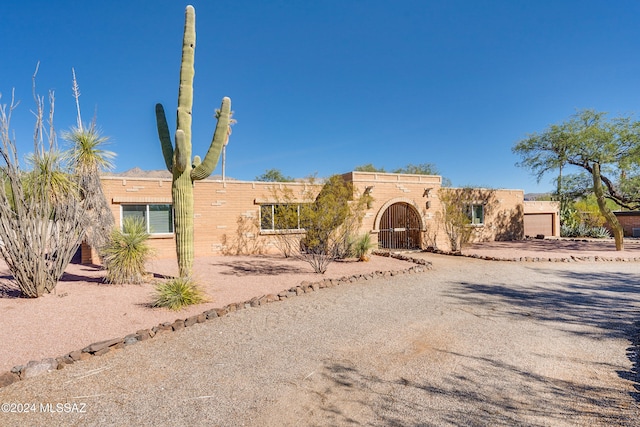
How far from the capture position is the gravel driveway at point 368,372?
3.33 metres

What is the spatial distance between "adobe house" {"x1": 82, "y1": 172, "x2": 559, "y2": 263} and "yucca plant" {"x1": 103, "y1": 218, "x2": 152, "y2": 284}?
270 cm

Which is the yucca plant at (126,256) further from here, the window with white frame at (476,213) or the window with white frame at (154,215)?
the window with white frame at (476,213)

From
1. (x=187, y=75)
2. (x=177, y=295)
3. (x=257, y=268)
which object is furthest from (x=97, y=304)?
(x=187, y=75)

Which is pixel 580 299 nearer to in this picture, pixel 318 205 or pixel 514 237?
pixel 318 205

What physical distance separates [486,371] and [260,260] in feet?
33.9

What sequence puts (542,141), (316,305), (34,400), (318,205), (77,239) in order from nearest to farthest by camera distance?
(34,400) → (316,305) → (77,239) → (318,205) → (542,141)

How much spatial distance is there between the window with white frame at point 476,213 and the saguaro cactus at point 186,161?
640 inches

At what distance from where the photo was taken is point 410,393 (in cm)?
369

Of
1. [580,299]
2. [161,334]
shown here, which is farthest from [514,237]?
[161,334]

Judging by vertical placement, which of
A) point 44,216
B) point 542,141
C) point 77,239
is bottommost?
point 77,239


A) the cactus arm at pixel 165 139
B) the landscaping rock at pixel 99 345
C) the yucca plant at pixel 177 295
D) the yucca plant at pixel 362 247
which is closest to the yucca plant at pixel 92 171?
the cactus arm at pixel 165 139

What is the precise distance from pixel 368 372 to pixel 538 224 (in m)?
25.7

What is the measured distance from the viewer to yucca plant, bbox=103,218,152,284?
873cm

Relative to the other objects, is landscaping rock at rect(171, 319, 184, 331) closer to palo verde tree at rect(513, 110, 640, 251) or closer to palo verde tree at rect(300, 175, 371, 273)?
palo verde tree at rect(300, 175, 371, 273)
